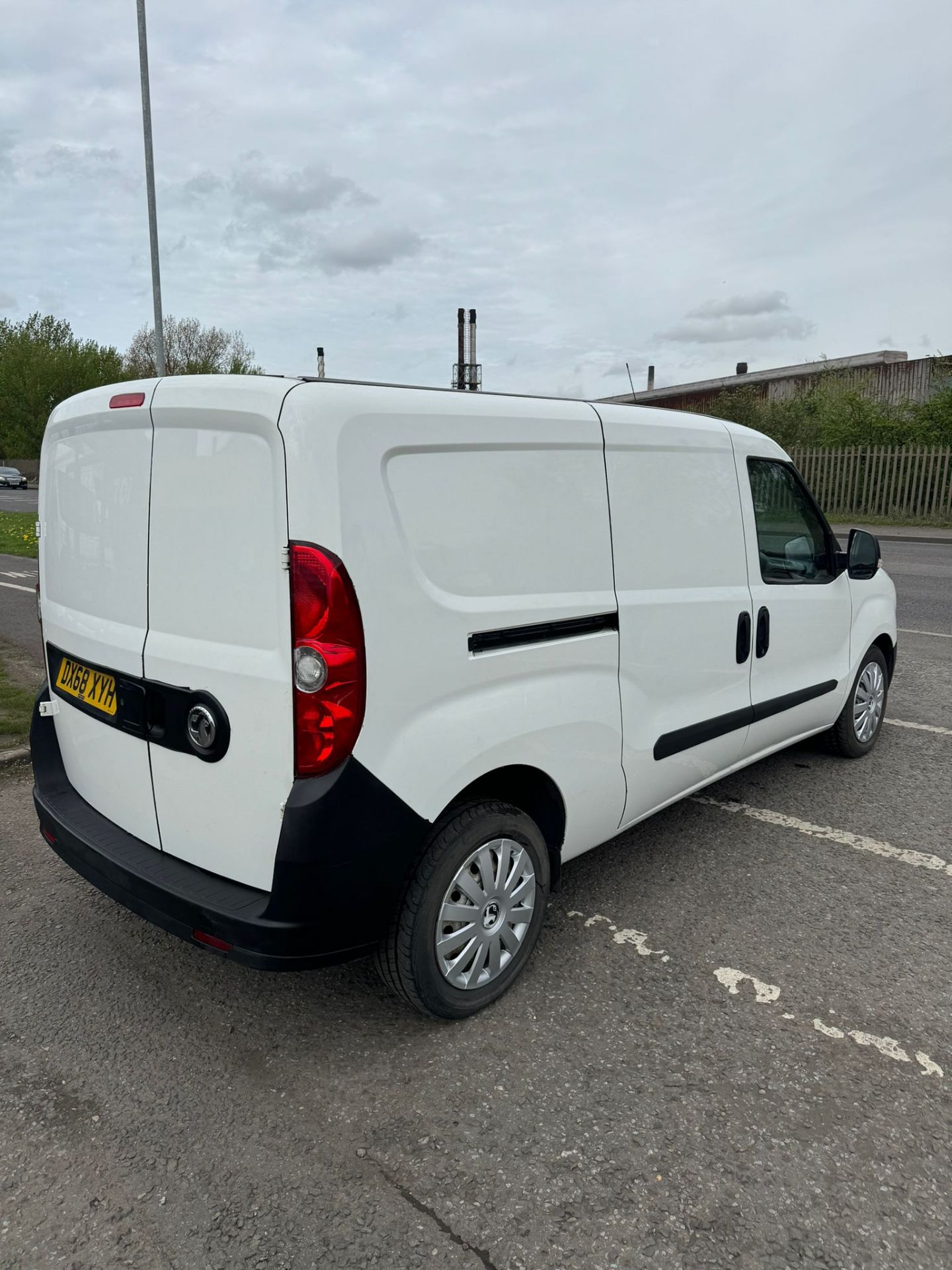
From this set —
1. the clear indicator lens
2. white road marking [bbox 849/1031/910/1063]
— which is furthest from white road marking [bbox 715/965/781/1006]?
the clear indicator lens

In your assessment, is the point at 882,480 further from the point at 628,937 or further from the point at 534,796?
the point at 534,796

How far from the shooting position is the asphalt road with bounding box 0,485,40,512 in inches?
1150

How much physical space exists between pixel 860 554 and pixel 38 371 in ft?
178

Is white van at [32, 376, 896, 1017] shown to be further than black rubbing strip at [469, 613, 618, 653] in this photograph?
No

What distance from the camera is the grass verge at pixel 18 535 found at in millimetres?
15672

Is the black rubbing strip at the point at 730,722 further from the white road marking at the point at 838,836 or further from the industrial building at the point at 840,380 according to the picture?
the industrial building at the point at 840,380

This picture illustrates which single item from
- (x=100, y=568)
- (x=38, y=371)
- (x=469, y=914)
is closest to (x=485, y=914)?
(x=469, y=914)

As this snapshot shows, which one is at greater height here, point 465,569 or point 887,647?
point 465,569

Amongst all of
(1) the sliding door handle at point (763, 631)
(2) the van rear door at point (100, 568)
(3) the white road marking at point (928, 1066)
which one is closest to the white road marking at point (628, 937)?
(3) the white road marking at point (928, 1066)

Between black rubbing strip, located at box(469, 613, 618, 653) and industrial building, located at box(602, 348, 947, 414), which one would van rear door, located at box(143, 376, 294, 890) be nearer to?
black rubbing strip, located at box(469, 613, 618, 653)

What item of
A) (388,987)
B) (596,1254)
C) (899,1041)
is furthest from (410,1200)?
A: (899,1041)

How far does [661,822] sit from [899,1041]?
1.63 m

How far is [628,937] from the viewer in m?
3.12

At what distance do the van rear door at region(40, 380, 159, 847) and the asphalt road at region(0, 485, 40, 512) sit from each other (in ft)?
76.5
